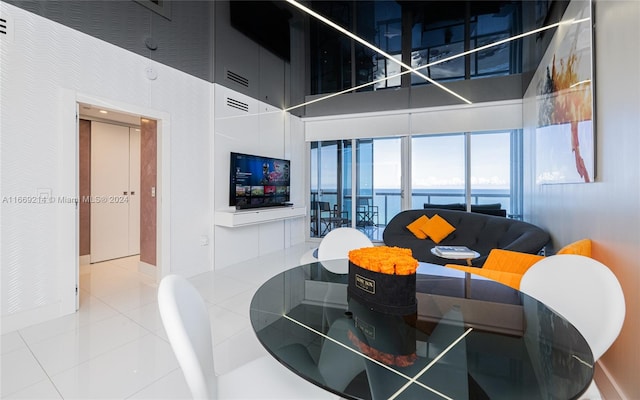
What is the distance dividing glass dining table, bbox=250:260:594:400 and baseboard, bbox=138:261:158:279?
312 cm

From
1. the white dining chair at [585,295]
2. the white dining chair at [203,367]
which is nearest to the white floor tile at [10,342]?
the white dining chair at [203,367]

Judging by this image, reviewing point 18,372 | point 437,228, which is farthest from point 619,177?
point 18,372

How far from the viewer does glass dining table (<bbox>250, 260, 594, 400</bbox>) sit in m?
0.81

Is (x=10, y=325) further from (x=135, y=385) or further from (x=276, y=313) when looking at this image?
(x=276, y=313)

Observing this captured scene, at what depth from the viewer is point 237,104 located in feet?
15.8

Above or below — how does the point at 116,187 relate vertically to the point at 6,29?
below

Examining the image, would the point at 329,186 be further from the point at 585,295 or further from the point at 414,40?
the point at 585,295

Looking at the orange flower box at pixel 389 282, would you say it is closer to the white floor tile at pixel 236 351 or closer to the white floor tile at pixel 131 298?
the white floor tile at pixel 236 351

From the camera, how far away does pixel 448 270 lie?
6.83 ft

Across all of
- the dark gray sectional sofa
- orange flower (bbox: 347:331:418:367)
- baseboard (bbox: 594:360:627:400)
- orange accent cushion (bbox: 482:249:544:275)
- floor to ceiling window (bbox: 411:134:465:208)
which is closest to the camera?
orange flower (bbox: 347:331:418:367)

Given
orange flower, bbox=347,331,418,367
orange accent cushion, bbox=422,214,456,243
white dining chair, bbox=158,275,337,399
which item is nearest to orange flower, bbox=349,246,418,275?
orange flower, bbox=347,331,418,367

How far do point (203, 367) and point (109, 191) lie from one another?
4849 millimetres

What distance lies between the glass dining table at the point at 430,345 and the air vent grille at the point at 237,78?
4022 mm

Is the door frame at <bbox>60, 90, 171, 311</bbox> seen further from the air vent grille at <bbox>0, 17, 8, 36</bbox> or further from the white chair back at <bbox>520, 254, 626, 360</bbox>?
the white chair back at <bbox>520, 254, 626, 360</bbox>
